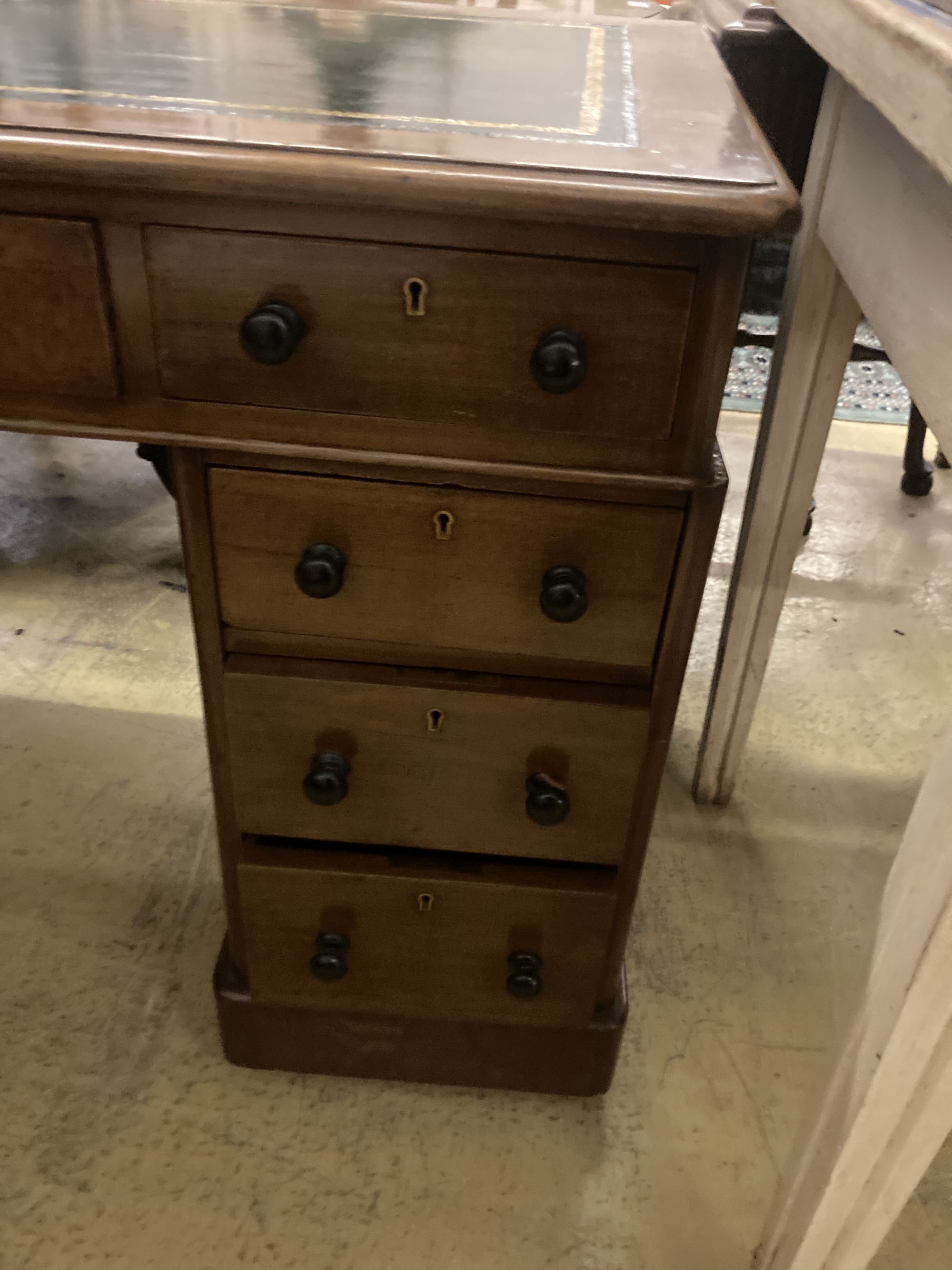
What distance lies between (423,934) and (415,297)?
→ 0.55 metres

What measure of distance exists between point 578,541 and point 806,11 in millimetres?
478

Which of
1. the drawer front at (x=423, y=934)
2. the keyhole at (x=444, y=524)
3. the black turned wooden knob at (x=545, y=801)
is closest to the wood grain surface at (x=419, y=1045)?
the drawer front at (x=423, y=934)

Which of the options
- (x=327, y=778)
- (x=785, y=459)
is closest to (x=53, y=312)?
(x=327, y=778)

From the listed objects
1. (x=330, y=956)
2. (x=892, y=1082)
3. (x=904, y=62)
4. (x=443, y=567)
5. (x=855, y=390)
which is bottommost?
A: (x=855, y=390)

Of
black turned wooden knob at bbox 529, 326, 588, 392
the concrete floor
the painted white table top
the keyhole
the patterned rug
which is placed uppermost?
the painted white table top

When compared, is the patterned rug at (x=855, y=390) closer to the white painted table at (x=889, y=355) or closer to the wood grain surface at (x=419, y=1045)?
the white painted table at (x=889, y=355)

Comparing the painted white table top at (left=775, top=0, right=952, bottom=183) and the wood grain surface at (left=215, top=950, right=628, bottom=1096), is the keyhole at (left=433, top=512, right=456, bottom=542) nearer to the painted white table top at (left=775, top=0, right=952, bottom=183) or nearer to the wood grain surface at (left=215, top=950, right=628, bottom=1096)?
the painted white table top at (left=775, top=0, right=952, bottom=183)

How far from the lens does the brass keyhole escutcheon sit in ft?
1.87

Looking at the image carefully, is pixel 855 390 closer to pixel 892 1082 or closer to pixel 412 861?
pixel 412 861

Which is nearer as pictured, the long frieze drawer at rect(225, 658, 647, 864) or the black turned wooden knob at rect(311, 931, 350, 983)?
the long frieze drawer at rect(225, 658, 647, 864)

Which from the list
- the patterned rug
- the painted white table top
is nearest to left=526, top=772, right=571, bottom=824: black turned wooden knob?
the painted white table top

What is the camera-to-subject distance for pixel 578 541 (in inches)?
26.1

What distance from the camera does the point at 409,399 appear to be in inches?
23.9

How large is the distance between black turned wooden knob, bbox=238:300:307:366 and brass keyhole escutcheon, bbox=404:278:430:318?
6cm
